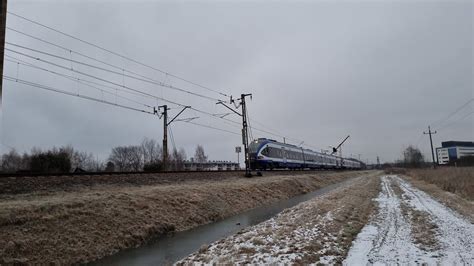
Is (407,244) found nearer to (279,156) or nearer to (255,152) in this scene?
(255,152)

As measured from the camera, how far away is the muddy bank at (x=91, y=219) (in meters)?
9.24

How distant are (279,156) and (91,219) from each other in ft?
119

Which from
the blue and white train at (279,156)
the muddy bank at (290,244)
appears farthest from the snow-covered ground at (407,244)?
the blue and white train at (279,156)

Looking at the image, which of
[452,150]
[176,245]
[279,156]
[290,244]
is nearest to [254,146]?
[279,156]

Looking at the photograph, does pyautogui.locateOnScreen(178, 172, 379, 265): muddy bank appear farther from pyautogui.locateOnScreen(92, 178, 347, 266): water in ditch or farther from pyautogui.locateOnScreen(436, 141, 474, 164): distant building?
pyautogui.locateOnScreen(436, 141, 474, 164): distant building

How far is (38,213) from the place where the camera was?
10422 mm

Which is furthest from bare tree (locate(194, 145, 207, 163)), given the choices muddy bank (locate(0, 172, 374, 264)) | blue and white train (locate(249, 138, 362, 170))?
muddy bank (locate(0, 172, 374, 264))

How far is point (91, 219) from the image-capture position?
11.4m

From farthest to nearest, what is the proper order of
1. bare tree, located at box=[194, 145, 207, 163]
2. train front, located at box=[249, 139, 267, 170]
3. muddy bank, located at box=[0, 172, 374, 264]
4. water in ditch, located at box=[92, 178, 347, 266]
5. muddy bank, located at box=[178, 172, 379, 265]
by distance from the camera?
bare tree, located at box=[194, 145, 207, 163], train front, located at box=[249, 139, 267, 170], water in ditch, located at box=[92, 178, 347, 266], muddy bank, located at box=[0, 172, 374, 264], muddy bank, located at box=[178, 172, 379, 265]

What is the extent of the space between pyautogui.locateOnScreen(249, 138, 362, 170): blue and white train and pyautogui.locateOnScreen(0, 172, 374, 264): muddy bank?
70.4 feet

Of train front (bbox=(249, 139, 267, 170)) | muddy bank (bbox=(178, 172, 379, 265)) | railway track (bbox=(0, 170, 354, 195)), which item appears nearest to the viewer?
muddy bank (bbox=(178, 172, 379, 265))

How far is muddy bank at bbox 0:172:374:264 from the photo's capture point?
924cm

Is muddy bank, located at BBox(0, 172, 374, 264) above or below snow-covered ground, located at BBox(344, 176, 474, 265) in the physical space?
above

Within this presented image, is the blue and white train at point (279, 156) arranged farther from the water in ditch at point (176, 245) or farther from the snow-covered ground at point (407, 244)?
the snow-covered ground at point (407, 244)
